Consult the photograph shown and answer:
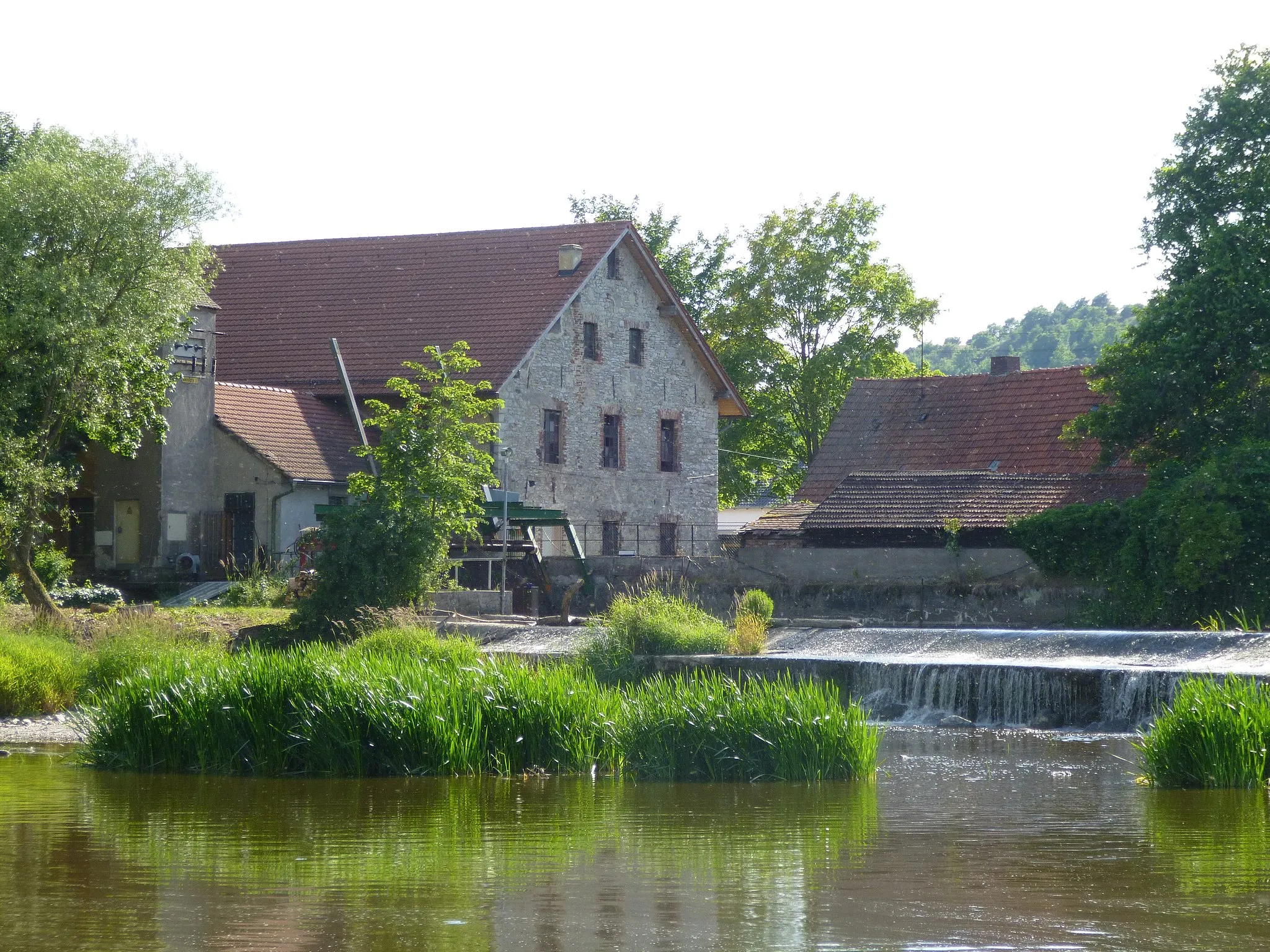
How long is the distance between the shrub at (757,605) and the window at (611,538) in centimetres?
1278

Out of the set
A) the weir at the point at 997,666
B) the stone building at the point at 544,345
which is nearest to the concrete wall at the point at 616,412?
the stone building at the point at 544,345

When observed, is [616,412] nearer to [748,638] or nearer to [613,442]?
[613,442]

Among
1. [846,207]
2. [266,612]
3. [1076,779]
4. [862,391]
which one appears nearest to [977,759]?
[1076,779]

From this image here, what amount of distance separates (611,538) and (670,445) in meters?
3.47

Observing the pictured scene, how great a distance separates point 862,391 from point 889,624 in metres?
14.7

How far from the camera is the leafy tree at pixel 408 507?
1060 inches

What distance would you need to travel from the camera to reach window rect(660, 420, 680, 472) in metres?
45.2

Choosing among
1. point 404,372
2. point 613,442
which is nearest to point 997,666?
point 404,372

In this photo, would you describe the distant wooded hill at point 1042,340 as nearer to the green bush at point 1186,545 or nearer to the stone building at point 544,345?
the stone building at point 544,345

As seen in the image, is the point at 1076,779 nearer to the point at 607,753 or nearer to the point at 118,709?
the point at 607,753

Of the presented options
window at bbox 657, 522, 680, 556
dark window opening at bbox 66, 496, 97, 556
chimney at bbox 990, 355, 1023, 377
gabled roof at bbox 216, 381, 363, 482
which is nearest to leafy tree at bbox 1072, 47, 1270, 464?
chimney at bbox 990, 355, 1023, 377

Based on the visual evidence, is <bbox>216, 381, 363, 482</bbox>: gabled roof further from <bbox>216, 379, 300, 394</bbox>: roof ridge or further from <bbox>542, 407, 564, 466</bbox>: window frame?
<bbox>542, 407, 564, 466</bbox>: window frame

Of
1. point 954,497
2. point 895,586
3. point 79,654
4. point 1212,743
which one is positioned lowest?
point 1212,743

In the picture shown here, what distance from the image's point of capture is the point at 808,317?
53.3 metres
